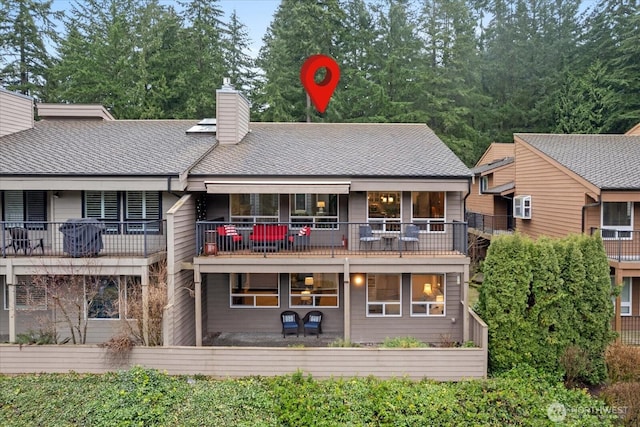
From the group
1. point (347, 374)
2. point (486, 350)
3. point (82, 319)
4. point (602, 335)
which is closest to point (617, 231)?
point (602, 335)

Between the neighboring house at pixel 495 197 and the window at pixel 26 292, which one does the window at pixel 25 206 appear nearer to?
the window at pixel 26 292

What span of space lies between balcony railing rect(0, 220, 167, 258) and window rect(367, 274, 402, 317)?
6620 mm

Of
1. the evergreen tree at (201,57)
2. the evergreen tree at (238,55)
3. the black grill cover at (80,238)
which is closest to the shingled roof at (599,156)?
the black grill cover at (80,238)

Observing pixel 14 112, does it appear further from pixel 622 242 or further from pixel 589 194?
pixel 622 242

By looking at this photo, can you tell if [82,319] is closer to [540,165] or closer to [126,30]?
[540,165]

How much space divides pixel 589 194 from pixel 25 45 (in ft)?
116

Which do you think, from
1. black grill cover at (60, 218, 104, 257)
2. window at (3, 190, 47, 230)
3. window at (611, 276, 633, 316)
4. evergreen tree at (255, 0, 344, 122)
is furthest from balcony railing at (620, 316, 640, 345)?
evergreen tree at (255, 0, 344, 122)

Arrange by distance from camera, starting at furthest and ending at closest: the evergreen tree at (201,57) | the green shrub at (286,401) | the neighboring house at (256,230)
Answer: the evergreen tree at (201,57) < the neighboring house at (256,230) < the green shrub at (286,401)

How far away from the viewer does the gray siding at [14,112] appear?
1447 centimetres

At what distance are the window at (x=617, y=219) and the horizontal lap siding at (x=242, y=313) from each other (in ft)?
31.2

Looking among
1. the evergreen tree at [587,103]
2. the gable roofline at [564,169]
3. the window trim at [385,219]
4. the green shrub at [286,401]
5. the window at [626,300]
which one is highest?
the evergreen tree at [587,103]

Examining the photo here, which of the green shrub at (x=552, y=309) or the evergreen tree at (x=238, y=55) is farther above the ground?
the evergreen tree at (x=238, y=55)

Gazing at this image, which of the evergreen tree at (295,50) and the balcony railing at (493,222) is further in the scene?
the evergreen tree at (295,50)

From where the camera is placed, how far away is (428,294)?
41.7 feet
